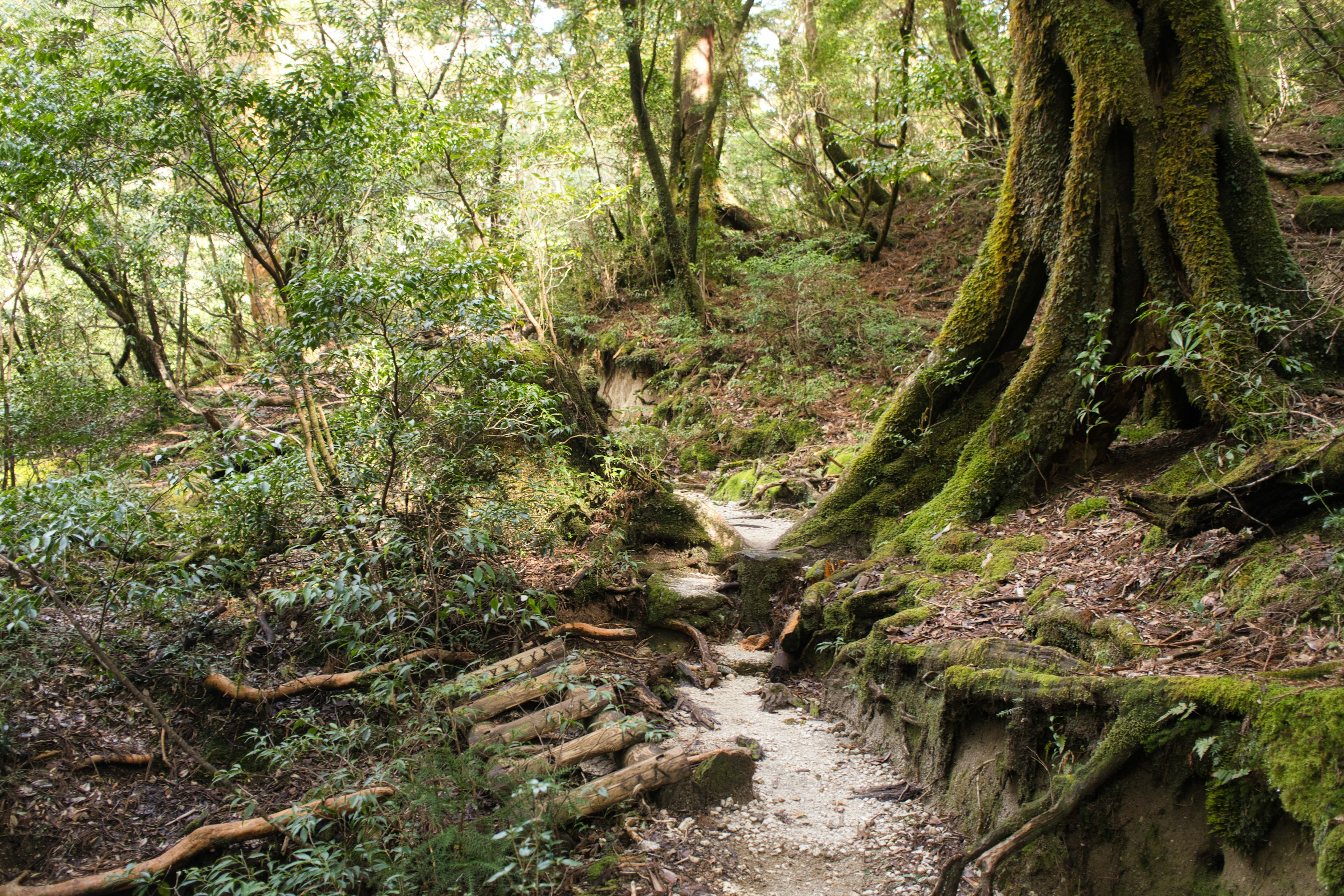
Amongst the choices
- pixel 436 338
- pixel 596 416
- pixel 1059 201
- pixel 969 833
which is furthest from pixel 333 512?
pixel 1059 201

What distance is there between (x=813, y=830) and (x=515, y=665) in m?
2.35

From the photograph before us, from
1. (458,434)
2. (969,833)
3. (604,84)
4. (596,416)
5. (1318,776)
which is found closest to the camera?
(1318,776)

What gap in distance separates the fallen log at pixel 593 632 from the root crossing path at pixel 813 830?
1421mm

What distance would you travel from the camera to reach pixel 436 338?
5.57 meters

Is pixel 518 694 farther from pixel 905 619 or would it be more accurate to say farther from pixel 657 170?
pixel 657 170

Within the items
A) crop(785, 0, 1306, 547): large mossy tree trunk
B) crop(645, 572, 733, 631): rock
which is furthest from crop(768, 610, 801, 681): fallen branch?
crop(785, 0, 1306, 547): large mossy tree trunk

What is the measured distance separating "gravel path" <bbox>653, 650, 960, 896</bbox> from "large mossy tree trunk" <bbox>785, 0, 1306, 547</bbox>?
7.21 feet

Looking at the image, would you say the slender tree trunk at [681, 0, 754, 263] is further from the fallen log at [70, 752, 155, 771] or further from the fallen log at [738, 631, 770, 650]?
the fallen log at [70, 752, 155, 771]

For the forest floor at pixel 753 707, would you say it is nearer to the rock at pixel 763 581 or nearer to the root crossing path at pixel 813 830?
the root crossing path at pixel 813 830

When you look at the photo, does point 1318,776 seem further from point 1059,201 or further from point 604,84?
point 604,84

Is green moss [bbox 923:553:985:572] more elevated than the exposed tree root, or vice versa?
green moss [bbox 923:553:985:572]

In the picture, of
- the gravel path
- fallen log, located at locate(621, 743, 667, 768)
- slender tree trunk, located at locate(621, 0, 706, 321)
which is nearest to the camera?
the gravel path

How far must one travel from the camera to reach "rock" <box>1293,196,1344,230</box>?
9.36m

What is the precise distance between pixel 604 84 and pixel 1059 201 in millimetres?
13611
